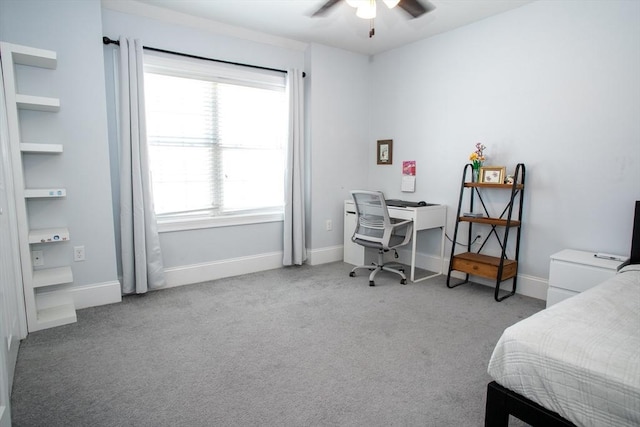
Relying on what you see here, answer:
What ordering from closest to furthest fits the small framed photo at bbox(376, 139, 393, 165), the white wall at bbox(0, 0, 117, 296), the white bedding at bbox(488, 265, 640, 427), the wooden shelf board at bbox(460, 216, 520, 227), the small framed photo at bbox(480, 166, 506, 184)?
1. the white bedding at bbox(488, 265, 640, 427)
2. the white wall at bbox(0, 0, 117, 296)
3. the wooden shelf board at bbox(460, 216, 520, 227)
4. the small framed photo at bbox(480, 166, 506, 184)
5. the small framed photo at bbox(376, 139, 393, 165)

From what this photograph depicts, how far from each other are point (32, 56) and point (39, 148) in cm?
59

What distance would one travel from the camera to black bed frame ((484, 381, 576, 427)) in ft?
3.96

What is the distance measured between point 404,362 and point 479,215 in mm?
1789

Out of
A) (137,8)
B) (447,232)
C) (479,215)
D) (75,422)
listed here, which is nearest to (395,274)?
(447,232)

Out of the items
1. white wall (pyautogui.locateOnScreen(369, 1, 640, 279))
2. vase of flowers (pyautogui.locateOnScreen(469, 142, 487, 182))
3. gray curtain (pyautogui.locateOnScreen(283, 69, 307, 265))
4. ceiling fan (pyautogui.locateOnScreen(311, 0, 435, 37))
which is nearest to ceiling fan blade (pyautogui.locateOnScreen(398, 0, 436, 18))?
ceiling fan (pyautogui.locateOnScreen(311, 0, 435, 37))

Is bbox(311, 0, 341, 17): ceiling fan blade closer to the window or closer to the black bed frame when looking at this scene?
the window

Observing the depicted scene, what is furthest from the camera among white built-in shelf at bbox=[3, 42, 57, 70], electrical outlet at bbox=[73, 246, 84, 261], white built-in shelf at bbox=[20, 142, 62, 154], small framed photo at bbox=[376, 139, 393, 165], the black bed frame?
small framed photo at bbox=[376, 139, 393, 165]

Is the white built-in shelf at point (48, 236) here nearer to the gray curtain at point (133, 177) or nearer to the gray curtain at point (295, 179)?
the gray curtain at point (133, 177)

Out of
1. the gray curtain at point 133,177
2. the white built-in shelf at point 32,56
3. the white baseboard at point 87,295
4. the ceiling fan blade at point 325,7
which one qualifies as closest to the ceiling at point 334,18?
the ceiling fan blade at point 325,7

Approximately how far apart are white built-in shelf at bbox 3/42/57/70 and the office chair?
2534 mm

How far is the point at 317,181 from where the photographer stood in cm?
416

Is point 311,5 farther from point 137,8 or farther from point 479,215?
point 479,215

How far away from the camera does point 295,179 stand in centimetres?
395

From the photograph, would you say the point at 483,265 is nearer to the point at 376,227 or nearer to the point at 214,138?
the point at 376,227
